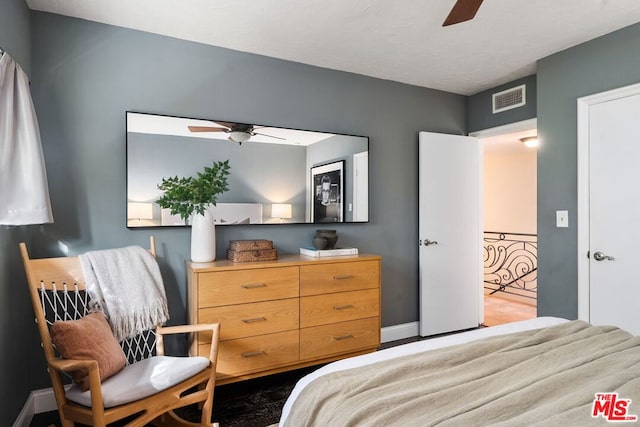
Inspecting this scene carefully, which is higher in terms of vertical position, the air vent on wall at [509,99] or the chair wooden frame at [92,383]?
the air vent on wall at [509,99]

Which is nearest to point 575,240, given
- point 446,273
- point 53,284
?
point 446,273

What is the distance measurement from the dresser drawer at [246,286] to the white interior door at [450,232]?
1623mm

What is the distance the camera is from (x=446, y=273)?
12.1ft

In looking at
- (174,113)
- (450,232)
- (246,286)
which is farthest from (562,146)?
(174,113)

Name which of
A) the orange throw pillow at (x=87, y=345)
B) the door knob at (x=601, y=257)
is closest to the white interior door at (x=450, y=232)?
the door knob at (x=601, y=257)

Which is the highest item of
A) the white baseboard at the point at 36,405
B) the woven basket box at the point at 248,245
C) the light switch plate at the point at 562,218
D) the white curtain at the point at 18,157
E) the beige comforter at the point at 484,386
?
the white curtain at the point at 18,157

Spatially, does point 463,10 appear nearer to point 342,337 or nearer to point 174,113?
point 174,113

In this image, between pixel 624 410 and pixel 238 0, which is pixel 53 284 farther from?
pixel 624 410

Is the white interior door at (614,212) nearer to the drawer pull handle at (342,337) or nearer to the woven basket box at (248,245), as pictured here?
the drawer pull handle at (342,337)

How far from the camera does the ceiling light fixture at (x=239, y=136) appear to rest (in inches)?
111

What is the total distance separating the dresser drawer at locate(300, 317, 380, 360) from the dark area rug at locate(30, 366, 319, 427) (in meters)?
0.30

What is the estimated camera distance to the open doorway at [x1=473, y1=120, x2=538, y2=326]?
18.2 ft

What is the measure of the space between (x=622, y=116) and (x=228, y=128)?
2794 millimetres

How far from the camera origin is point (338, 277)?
2.72 metres
